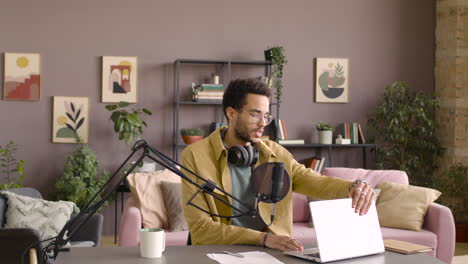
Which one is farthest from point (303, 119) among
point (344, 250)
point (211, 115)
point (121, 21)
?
point (344, 250)

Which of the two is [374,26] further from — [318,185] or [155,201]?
[318,185]

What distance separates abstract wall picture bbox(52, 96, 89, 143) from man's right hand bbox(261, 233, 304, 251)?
171 inches

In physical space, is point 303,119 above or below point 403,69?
below

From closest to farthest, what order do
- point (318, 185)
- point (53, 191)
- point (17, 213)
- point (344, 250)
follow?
point (344, 250)
point (318, 185)
point (17, 213)
point (53, 191)

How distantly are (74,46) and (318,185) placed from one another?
4.35 meters

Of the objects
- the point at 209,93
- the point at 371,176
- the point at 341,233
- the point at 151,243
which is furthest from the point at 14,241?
the point at 209,93

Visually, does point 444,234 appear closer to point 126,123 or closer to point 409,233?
point 409,233

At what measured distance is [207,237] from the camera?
244cm

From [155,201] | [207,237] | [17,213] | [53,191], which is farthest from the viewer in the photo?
[53,191]

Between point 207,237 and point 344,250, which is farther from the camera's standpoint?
point 207,237

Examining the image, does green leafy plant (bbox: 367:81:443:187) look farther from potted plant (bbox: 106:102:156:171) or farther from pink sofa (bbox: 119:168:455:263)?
potted plant (bbox: 106:102:156:171)

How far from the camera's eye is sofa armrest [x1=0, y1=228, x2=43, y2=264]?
3.17 metres

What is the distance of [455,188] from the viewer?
6.29m

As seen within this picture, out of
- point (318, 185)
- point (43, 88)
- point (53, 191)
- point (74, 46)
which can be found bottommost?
point (53, 191)
